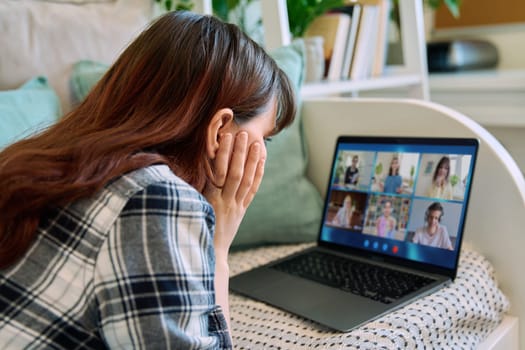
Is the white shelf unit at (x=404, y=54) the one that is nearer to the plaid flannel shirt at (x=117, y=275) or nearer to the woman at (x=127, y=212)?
the woman at (x=127, y=212)

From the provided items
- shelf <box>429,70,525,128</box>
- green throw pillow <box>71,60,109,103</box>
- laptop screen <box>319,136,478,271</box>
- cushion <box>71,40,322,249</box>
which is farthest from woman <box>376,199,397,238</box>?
shelf <box>429,70,525,128</box>

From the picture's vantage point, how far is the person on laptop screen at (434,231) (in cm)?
94

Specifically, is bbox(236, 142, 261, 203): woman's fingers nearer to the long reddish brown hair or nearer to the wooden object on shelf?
the long reddish brown hair

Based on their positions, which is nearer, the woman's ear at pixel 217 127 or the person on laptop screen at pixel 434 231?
the woman's ear at pixel 217 127

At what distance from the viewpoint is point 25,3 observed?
1.13m

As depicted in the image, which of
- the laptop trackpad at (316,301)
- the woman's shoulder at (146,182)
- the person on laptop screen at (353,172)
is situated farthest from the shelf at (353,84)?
the woman's shoulder at (146,182)

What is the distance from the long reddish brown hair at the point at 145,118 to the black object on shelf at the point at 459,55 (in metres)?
1.33

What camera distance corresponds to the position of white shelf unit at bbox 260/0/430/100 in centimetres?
135

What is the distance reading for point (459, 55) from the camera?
1.88 m

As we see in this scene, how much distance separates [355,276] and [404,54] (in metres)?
0.91

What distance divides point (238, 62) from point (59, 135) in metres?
0.22

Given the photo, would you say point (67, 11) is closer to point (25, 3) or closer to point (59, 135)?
point (25, 3)

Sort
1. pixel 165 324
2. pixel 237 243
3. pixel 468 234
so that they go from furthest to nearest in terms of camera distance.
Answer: pixel 237 243
pixel 468 234
pixel 165 324

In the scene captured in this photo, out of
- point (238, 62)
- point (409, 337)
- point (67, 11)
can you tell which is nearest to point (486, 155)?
point (409, 337)
